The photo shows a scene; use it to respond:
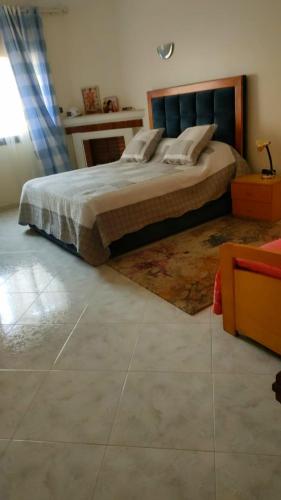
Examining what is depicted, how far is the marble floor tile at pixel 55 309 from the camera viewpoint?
85.7 inches

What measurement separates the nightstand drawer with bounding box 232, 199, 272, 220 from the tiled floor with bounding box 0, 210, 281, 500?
158 centimetres

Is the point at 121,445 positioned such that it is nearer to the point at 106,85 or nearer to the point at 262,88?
the point at 262,88

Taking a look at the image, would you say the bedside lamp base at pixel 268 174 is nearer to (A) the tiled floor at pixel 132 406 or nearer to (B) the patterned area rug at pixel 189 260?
(B) the patterned area rug at pixel 189 260

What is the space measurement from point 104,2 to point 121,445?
17.5ft

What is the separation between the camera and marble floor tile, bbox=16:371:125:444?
137cm

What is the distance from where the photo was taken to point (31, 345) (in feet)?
6.41

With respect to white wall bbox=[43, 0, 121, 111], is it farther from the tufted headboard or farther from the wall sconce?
the tufted headboard

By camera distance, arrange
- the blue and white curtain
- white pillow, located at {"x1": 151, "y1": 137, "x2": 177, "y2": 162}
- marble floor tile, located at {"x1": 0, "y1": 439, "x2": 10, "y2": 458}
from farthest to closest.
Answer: the blue and white curtain
white pillow, located at {"x1": 151, "y1": 137, "x2": 177, "y2": 162}
marble floor tile, located at {"x1": 0, "y1": 439, "x2": 10, "y2": 458}

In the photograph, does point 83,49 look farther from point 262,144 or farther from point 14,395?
point 14,395

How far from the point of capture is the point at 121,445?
130cm

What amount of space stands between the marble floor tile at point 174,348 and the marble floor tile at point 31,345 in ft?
1.54

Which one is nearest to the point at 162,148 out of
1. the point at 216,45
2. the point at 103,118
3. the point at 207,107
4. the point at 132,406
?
the point at 207,107

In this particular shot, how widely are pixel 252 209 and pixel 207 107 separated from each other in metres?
1.30

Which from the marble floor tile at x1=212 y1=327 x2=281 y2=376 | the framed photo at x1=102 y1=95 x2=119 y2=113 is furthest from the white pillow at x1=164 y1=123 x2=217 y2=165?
the marble floor tile at x1=212 y1=327 x2=281 y2=376
